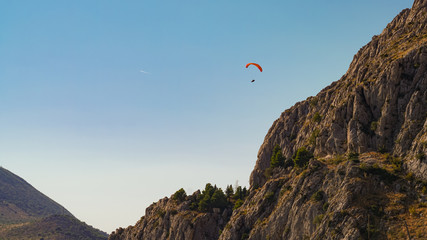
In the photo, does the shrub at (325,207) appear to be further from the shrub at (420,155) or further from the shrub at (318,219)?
the shrub at (420,155)

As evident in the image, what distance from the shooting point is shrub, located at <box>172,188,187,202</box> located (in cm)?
15900

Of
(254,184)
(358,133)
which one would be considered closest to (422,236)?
(358,133)

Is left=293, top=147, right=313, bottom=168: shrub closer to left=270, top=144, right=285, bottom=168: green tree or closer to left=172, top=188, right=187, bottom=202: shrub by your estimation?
left=270, top=144, right=285, bottom=168: green tree

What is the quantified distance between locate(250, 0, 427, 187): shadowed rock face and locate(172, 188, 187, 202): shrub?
1284 inches

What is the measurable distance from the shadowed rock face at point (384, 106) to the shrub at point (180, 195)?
3261cm

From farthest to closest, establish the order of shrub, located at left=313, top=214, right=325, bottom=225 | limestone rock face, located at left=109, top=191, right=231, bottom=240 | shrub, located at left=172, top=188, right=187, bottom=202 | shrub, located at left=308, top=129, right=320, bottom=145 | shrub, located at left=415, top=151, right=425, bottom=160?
shrub, located at left=172, top=188, right=187, bottom=202, limestone rock face, located at left=109, top=191, right=231, bottom=240, shrub, located at left=308, top=129, right=320, bottom=145, shrub, located at left=313, top=214, right=325, bottom=225, shrub, located at left=415, top=151, right=425, bottom=160

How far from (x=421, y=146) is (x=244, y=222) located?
56273mm

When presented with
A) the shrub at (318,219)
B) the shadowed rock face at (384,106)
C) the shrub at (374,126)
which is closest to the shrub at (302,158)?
the shadowed rock face at (384,106)

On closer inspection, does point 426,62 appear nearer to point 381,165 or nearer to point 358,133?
point 358,133

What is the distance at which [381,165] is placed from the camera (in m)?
93.2

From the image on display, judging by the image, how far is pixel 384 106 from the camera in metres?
105

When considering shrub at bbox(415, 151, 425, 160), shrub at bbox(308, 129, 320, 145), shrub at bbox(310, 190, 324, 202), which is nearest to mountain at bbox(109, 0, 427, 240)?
shrub at bbox(415, 151, 425, 160)

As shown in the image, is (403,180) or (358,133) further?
(358,133)

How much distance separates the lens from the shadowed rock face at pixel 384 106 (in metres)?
96.5
